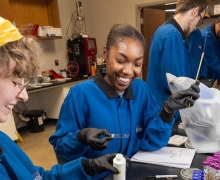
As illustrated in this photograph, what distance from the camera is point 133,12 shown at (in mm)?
4316

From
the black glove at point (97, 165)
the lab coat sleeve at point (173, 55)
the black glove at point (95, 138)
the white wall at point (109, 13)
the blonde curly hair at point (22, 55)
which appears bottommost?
the black glove at point (97, 165)

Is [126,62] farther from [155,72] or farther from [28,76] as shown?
[155,72]

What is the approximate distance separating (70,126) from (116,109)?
25 centimetres

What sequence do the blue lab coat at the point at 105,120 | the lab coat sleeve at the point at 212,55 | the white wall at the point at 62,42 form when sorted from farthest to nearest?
the white wall at the point at 62,42
the lab coat sleeve at the point at 212,55
the blue lab coat at the point at 105,120

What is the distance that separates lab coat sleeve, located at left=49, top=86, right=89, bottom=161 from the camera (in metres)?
1.03

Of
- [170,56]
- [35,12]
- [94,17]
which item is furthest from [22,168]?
[94,17]

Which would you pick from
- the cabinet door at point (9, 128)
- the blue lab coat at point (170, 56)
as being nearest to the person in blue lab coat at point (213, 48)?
the blue lab coat at point (170, 56)

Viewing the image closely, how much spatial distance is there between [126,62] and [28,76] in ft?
1.76

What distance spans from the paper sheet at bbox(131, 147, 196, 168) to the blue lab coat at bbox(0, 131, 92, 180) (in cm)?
30

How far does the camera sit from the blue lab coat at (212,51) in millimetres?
2059

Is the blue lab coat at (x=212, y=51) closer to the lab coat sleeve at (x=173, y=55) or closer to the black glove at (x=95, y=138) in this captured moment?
the lab coat sleeve at (x=173, y=55)

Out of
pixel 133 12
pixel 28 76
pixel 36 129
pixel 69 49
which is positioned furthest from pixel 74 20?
pixel 28 76

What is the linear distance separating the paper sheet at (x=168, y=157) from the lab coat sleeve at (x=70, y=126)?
0.28m

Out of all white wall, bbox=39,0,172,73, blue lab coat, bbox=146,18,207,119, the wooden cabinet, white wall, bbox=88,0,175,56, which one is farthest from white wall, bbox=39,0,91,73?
blue lab coat, bbox=146,18,207,119
